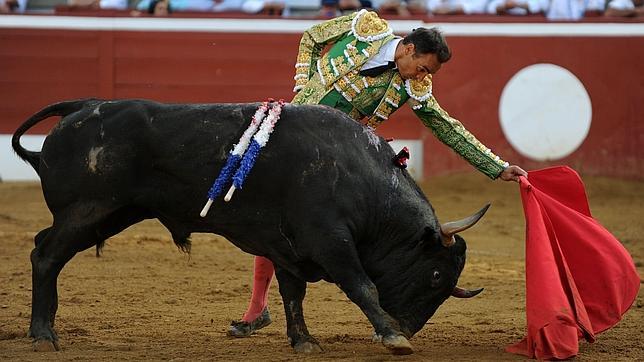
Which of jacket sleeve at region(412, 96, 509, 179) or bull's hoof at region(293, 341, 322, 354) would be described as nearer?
bull's hoof at region(293, 341, 322, 354)

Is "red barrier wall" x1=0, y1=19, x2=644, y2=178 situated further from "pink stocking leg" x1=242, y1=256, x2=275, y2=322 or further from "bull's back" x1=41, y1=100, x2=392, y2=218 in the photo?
"bull's back" x1=41, y1=100, x2=392, y2=218

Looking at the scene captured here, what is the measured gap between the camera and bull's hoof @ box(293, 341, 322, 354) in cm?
402

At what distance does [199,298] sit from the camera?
17.4 ft

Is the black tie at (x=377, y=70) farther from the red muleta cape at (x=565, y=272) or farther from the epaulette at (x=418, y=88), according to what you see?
the red muleta cape at (x=565, y=272)

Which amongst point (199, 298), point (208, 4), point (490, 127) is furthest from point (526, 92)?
point (199, 298)

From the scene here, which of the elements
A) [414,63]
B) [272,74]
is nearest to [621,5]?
[272,74]

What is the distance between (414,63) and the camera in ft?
13.4

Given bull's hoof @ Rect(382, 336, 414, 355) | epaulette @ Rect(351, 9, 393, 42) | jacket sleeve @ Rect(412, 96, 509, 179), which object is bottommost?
bull's hoof @ Rect(382, 336, 414, 355)

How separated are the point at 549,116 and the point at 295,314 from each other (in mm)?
5936

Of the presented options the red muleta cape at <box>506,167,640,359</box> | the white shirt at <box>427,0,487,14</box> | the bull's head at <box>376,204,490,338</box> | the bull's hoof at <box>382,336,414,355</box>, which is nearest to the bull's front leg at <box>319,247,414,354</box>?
the bull's hoof at <box>382,336,414,355</box>

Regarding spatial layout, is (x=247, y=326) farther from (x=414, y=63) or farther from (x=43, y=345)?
(x=414, y=63)

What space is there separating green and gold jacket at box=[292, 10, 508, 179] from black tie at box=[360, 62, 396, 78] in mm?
15

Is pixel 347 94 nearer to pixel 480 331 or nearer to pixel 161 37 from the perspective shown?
pixel 480 331

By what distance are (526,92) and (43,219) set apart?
13.9 feet
